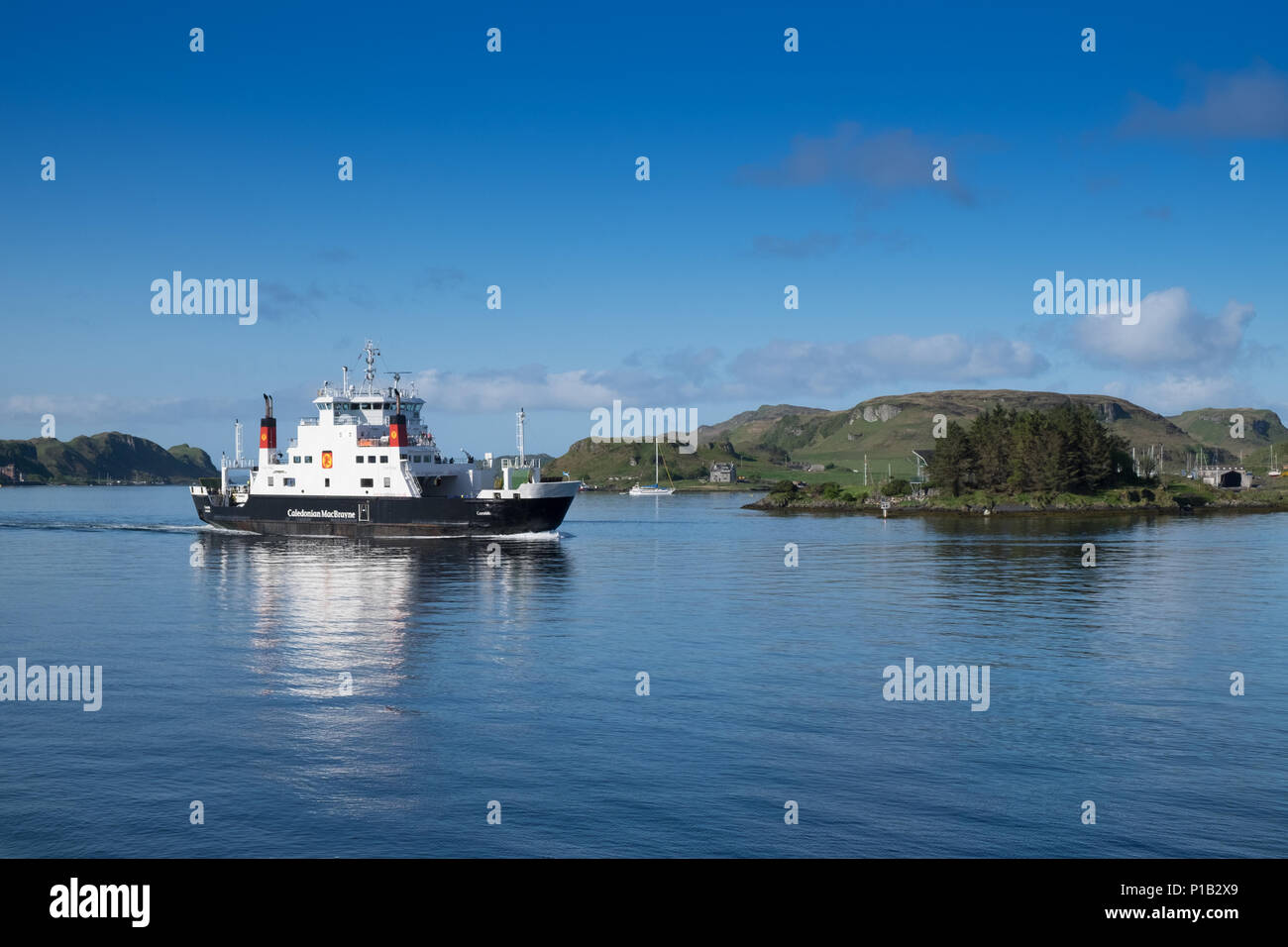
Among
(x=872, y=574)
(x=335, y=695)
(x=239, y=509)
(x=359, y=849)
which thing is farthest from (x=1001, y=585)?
(x=239, y=509)

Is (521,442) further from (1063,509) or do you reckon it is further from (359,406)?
(1063,509)

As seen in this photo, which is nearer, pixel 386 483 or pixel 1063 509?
pixel 386 483

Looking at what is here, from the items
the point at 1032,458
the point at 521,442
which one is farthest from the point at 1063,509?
the point at 521,442

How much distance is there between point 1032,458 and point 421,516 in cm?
11219

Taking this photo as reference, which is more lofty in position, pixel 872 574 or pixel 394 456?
pixel 394 456

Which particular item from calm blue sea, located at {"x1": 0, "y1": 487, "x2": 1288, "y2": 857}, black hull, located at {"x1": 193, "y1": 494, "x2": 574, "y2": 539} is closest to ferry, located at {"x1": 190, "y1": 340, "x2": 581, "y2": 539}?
black hull, located at {"x1": 193, "y1": 494, "x2": 574, "y2": 539}

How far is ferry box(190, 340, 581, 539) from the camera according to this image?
94.7 meters

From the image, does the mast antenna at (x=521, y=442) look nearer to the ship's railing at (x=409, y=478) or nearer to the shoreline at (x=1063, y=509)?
the ship's railing at (x=409, y=478)

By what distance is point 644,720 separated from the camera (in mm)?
30031

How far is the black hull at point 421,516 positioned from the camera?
94125 millimetres

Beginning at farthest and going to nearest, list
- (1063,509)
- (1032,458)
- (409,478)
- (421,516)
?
(1032,458), (1063,509), (409,478), (421,516)

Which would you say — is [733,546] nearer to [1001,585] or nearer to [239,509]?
[1001,585]
